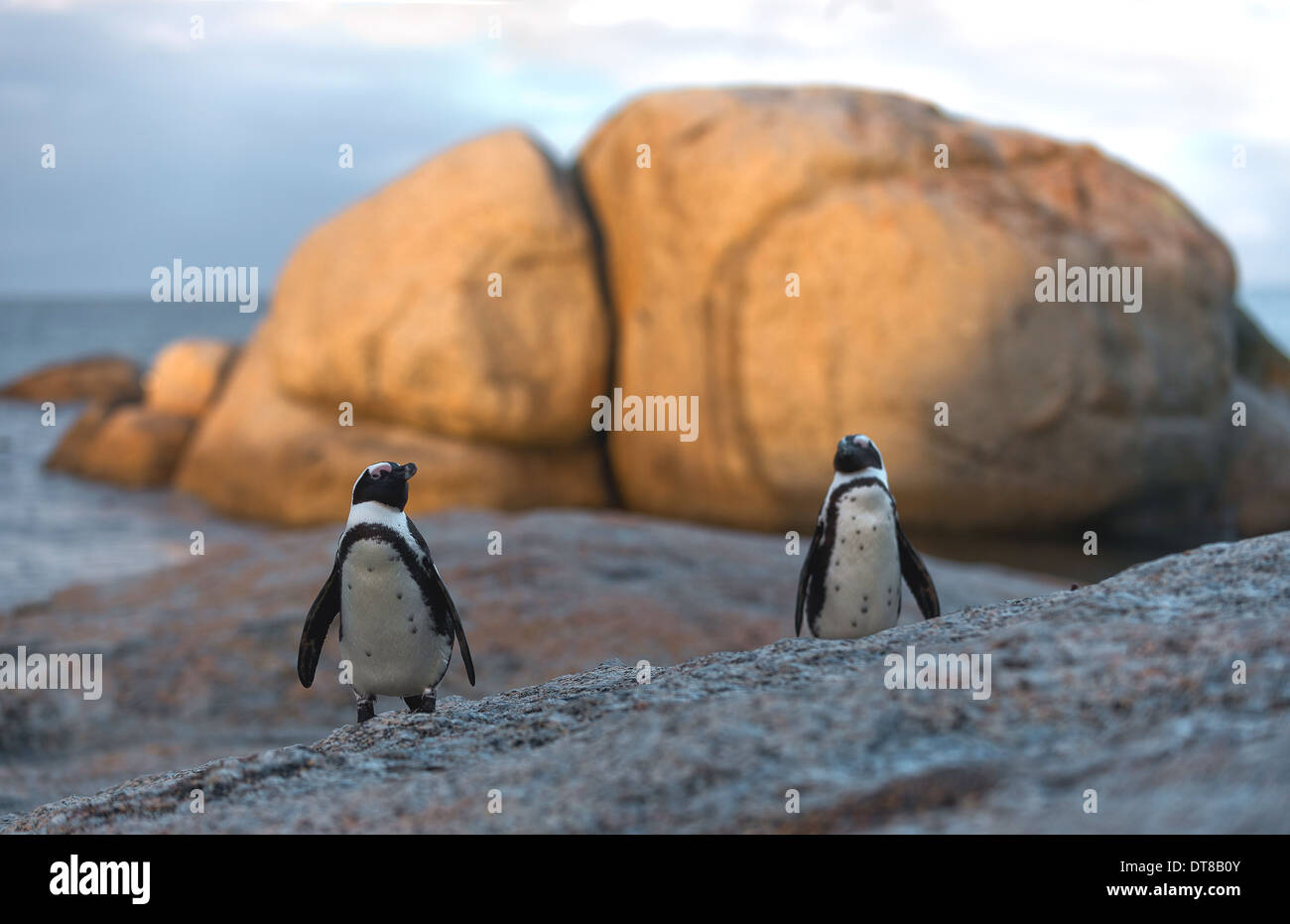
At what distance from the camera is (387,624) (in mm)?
3164

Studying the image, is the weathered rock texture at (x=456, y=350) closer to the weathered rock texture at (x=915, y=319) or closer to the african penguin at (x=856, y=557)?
the weathered rock texture at (x=915, y=319)

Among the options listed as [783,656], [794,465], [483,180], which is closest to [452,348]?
[483,180]

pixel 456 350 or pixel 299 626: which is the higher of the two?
pixel 456 350

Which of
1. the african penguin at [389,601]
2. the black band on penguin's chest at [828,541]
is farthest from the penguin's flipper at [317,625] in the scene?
the black band on penguin's chest at [828,541]

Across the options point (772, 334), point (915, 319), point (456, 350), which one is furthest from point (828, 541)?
point (456, 350)

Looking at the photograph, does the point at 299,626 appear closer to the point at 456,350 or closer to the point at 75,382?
the point at 456,350

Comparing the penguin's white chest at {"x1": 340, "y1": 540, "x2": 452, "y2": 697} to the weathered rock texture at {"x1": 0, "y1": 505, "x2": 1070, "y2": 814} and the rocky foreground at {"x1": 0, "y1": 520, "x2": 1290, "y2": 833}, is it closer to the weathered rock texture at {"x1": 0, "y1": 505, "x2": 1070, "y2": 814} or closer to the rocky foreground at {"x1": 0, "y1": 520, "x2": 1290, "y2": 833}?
the rocky foreground at {"x1": 0, "y1": 520, "x2": 1290, "y2": 833}

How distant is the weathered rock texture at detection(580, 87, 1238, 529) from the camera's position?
391 inches

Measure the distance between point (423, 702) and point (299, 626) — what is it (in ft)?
10.2

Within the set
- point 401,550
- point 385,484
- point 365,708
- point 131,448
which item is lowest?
point 365,708

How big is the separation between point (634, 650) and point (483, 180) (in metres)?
7.32

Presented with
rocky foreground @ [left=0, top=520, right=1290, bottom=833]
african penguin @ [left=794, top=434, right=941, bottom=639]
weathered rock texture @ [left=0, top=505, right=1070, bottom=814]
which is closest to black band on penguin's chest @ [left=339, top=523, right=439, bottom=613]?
rocky foreground @ [left=0, top=520, right=1290, bottom=833]

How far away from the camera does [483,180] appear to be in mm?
11562
